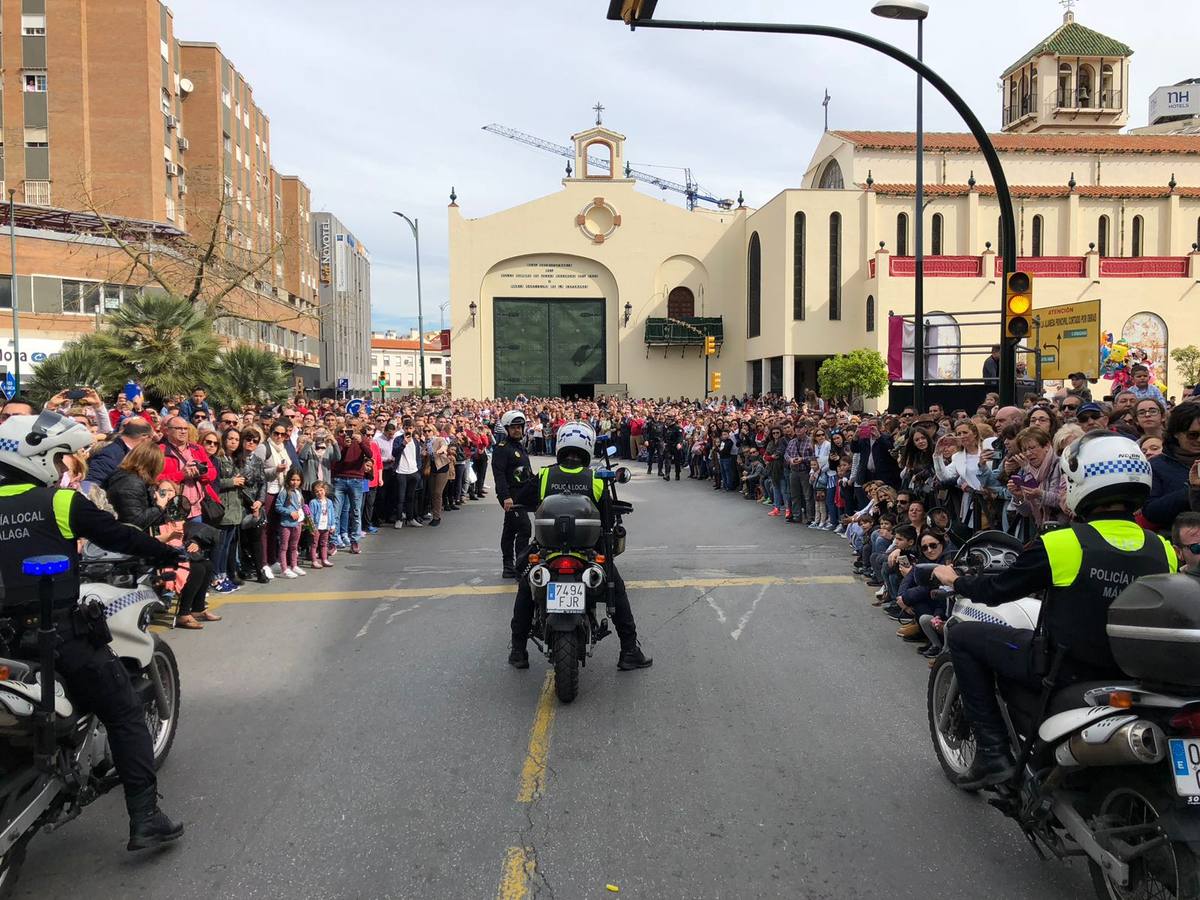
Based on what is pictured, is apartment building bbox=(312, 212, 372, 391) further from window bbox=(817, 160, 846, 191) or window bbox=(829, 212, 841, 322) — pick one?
window bbox=(829, 212, 841, 322)

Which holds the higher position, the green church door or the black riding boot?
the green church door

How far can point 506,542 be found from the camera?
948cm

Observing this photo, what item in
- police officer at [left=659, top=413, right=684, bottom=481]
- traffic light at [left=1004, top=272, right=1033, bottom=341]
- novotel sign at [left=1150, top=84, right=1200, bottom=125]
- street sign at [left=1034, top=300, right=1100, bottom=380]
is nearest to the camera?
traffic light at [left=1004, top=272, right=1033, bottom=341]

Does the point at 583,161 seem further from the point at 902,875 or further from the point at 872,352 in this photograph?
the point at 902,875

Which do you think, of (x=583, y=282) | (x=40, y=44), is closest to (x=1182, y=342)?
(x=583, y=282)

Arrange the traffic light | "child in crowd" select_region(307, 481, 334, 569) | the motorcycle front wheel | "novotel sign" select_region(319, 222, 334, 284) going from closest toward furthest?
the motorcycle front wheel, the traffic light, "child in crowd" select_region(307, 481, 334, 569), "novotel sign" select_region(319, 222, 334, 284)

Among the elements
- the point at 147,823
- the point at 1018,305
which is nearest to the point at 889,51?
the point at 1018,305

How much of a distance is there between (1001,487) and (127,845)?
7.28m

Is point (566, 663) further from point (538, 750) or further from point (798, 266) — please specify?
point (798, 266)

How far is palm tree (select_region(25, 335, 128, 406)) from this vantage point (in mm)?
16109

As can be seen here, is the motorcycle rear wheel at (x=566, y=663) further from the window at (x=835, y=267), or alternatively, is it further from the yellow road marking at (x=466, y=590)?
the window at (x=835, y=267)

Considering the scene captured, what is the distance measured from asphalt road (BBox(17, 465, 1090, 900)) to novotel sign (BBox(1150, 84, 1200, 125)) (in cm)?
10596

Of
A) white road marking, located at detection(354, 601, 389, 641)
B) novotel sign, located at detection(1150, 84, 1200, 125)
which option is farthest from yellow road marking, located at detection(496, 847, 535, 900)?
novotel sign, located at detection(1150, 84, 1200, 125)

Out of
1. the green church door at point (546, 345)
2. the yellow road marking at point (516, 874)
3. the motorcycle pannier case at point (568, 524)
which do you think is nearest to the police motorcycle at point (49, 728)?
the yellow road marking at point (516, 874)
